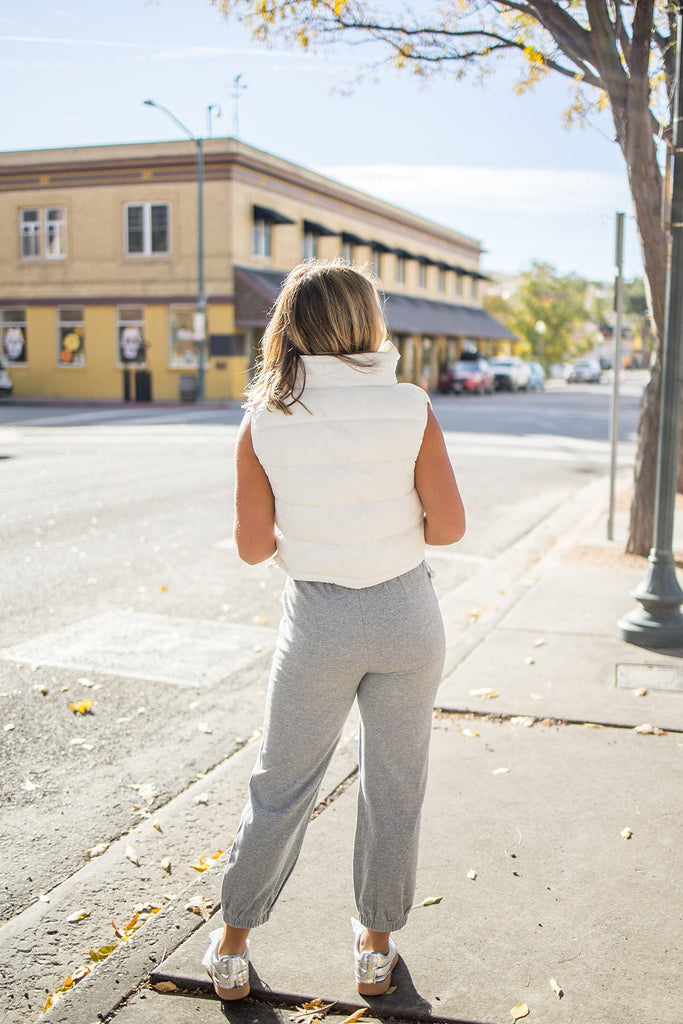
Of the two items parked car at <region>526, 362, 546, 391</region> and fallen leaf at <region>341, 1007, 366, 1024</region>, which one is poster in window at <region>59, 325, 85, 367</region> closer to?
parked car at <region>526, 362, 546, 391</region>

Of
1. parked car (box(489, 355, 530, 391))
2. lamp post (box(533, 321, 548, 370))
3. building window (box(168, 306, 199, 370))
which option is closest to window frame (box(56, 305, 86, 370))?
building window (box(168, 306, 199, 370))

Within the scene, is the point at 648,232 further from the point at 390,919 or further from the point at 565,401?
the point at 565,401

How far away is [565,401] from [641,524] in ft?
111

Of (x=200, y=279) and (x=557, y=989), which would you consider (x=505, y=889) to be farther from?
(x=200, y=279)

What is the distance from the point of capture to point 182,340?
35.6 meters

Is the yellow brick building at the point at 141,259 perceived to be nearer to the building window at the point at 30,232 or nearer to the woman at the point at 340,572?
the building window at the point at 30,232

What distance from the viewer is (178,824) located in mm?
3826

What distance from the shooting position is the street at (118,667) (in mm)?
3416

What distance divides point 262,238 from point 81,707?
33.5 meters

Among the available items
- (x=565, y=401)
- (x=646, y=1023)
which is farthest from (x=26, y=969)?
(x=565, y=401)

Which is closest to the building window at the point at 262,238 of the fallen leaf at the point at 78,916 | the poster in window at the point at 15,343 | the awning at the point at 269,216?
the awning at the point at 269,216

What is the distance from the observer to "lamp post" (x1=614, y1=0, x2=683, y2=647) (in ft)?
18.4

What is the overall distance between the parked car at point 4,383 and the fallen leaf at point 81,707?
32.0 m

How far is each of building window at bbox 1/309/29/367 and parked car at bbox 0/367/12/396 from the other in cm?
258
